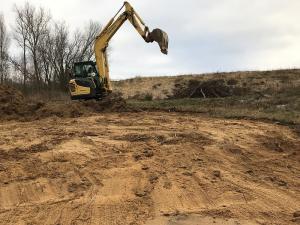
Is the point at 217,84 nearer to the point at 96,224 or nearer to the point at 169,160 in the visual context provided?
the point at 169,160

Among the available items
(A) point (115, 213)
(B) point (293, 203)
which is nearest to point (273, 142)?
(B) point (293, 203)

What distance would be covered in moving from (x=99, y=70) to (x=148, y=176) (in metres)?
12.2

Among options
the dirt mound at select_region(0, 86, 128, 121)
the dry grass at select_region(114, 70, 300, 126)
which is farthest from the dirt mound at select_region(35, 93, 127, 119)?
the dry grass at select_region(114, 70, 300, 126)

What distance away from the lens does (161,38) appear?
744 inches

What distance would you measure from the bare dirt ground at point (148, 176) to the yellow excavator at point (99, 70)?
6900mm

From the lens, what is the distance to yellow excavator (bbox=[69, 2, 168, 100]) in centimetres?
2070

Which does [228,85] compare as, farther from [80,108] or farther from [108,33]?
[80,108]

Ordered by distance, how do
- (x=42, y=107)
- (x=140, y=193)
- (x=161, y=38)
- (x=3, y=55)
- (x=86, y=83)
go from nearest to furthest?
(x=140, y=193)
(x=42, y=107)
(x=161, y=38)
(x=86, y=83)
(x=3, y=55)

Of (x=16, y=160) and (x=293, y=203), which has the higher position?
(x=16, y=160)

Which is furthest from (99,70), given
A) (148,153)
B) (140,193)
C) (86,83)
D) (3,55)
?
(3,55)

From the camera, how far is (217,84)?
33250 mm

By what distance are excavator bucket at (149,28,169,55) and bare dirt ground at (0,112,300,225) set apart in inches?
211

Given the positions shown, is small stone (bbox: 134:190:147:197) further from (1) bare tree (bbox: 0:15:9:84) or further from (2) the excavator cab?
(1) bare tree (bbox: 0:15:9:84)

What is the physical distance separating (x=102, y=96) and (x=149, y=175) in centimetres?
1212
